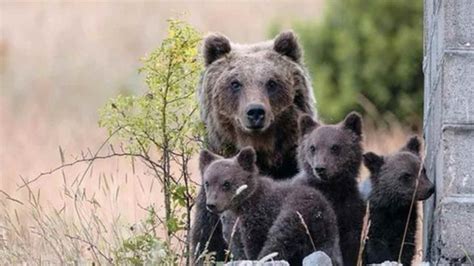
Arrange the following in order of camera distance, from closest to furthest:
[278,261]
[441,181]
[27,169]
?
[278,261]
[441,181]
[27,169]

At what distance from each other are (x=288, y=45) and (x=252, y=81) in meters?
0.39

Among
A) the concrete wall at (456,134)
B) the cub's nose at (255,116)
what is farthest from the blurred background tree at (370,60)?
the concrete wall at (456,134)

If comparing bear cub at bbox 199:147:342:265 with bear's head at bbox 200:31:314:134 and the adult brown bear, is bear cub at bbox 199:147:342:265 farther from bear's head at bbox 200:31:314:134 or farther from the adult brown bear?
bear's head at bbox 200:31:314:134

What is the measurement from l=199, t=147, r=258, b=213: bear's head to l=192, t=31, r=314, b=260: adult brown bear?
862 millimetres

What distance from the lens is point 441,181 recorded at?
780 cm

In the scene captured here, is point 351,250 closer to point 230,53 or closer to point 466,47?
point 466,47

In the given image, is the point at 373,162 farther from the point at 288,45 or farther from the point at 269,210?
the point at 288,45

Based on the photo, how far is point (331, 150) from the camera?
8227 mm

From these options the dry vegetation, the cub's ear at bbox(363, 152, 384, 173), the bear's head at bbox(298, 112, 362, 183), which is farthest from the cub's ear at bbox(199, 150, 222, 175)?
the dry vegetation

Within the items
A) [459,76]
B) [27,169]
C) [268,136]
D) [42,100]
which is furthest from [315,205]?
[42,100]

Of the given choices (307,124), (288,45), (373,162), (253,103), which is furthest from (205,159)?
(288,45)

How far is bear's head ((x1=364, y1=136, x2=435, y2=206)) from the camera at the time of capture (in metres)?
8.13

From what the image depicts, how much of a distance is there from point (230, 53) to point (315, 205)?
214 centimetres

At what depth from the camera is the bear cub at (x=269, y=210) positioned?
781cm
